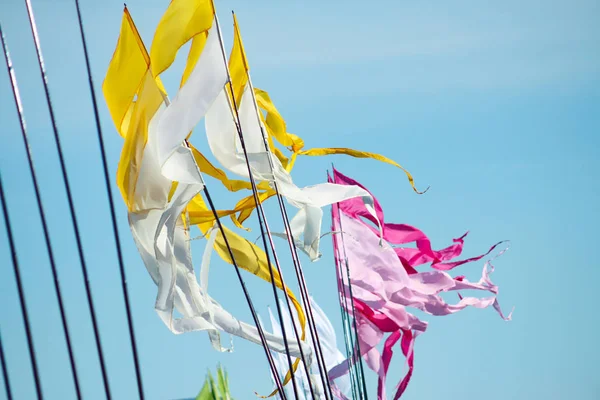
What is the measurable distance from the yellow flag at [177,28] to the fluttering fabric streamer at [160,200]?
91 millimetres

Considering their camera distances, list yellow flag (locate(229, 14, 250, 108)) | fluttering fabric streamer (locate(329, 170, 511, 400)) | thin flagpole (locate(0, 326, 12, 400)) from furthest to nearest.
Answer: fluttering fabric streamer (locate(329, 170, 511, 400))
yellow flag (locate(229, 14, 250, 108))
thin flagpole (locate(0, 326, 12, 400))

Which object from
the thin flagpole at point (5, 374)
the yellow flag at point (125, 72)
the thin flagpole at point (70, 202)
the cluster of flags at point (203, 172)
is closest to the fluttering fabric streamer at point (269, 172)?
the cluster of flags at point (203, 172)

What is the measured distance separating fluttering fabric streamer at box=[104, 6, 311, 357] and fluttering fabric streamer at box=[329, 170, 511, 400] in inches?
99.1

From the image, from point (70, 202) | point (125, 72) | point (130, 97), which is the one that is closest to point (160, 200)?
point (130, 97)

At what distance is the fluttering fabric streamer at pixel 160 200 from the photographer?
495 centimetres

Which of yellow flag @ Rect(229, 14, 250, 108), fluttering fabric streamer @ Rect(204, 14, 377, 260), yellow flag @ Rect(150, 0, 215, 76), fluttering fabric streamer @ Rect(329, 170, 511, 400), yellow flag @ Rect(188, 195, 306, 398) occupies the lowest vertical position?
fluttering fabric streamer @ Rect(329, 170, 511, 400)

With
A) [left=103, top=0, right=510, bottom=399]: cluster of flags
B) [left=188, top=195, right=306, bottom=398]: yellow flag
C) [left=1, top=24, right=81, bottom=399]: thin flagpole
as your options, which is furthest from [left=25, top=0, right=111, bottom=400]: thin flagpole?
[left=188, top=195, right=306, bottom=398]: yellow flag

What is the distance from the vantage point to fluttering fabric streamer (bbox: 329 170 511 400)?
7863 millimetres

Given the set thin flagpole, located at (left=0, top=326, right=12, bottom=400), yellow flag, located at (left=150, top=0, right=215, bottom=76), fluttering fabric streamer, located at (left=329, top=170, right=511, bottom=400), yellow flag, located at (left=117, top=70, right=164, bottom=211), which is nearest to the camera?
thin flagpole, located at (left=0, top=326, right=12, bottom=400)

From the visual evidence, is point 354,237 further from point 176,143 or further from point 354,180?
point 176,143

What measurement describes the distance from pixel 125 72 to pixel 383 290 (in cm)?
348

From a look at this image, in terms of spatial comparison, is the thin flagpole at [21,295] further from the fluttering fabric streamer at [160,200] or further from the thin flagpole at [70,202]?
the fluttering fabric streamer at [160,200]

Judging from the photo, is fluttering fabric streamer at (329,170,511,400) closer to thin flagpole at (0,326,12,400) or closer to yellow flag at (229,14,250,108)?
yellow flag at (229,14,250,108)

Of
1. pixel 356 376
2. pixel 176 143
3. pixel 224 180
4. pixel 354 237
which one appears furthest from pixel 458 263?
pixel 176 143
